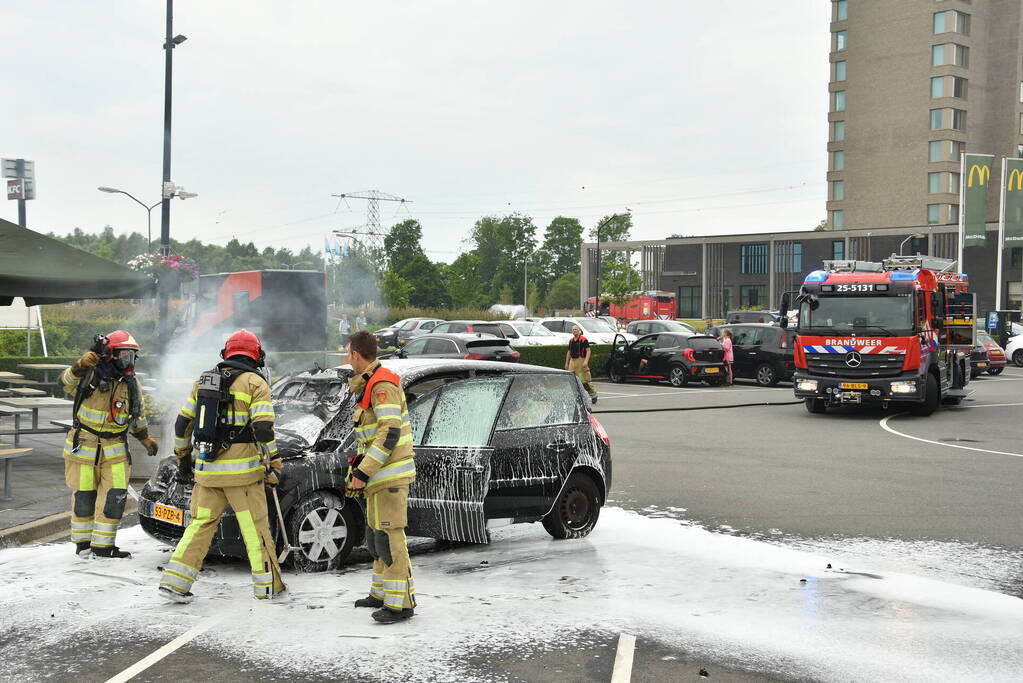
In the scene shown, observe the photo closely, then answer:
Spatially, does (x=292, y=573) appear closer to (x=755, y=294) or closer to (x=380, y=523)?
(x=380, y=523)

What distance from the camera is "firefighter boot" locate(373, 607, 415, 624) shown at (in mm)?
5762

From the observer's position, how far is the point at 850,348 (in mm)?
19219

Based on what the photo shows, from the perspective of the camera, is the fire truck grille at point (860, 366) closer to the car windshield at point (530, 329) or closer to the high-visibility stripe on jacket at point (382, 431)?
the high-visibility stripe on jacket at point (382, 431)

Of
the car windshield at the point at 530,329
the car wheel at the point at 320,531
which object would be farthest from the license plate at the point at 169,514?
the car windshield at the point at 530,329

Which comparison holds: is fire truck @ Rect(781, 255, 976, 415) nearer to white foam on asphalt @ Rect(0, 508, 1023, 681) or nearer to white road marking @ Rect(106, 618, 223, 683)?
white foam on asphalt @ Rect(0, 508, 1023, 681)

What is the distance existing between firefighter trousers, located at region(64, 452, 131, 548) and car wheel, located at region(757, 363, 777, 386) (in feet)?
75.1

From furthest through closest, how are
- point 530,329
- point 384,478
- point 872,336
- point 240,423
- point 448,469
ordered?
1. point 530,329
2. point 872,336
3. point 448,469
4. point 240,423
5. point 384,478

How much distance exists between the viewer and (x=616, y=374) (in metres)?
29.5

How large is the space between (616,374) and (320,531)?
23012 millimetres

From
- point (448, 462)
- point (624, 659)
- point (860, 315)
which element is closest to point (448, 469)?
point (448, 462)

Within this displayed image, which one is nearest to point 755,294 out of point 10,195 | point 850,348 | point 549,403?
point 10,195

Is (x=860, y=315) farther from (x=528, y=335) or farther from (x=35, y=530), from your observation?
(x=528, y=335)

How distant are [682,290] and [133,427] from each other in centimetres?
8040

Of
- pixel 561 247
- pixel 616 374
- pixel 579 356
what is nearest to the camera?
pixel 579 356
